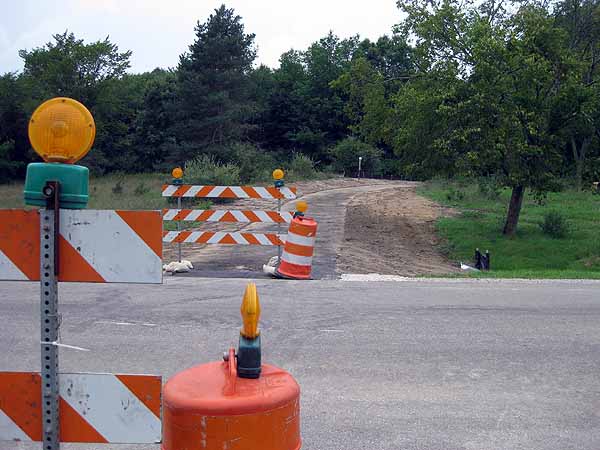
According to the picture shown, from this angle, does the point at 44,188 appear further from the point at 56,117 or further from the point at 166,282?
the point at 166,282

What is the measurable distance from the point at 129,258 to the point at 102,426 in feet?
2.56

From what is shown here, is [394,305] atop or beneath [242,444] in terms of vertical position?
beneath

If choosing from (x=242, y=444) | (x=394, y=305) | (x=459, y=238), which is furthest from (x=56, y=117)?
(x=459, y=238)

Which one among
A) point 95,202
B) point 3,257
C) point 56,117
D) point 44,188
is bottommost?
point 95,202

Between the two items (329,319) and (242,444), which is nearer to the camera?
(242,444)

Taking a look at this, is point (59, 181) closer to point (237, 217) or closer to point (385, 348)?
point (385, 348)

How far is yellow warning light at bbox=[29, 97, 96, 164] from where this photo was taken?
3.25 metres

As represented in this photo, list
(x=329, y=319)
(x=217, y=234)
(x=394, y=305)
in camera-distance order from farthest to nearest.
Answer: (x=217, y=234) < (x=394, y=305) < (x=329, y=319)

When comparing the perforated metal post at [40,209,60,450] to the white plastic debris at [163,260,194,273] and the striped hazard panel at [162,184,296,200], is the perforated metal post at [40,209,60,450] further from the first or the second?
the striped hazard panel at [162,184,296,200]

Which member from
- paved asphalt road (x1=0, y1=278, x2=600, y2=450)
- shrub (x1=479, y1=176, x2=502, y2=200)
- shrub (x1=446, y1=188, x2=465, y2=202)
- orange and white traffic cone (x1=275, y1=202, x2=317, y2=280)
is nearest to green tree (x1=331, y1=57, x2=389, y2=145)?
shrub (x1=446, y1=188, x2=465, y2=202)

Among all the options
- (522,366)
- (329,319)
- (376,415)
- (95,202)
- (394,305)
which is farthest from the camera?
(95,202)

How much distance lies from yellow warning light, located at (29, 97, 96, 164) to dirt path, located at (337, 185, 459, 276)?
10112 mm

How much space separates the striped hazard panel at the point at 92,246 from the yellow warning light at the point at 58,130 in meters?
0.29

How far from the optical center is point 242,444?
297cm
